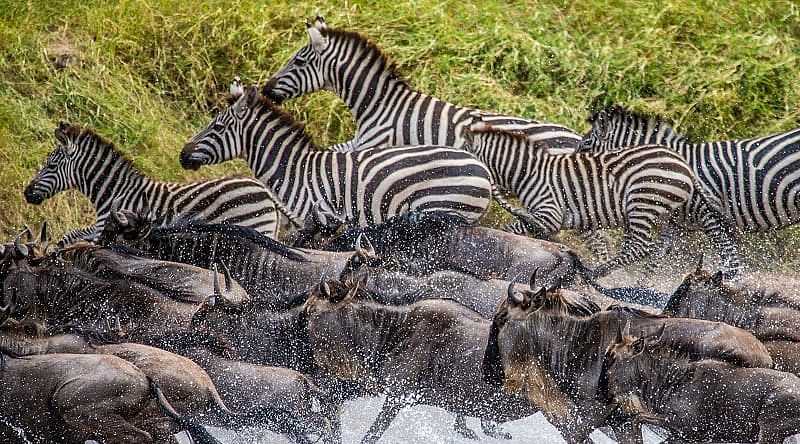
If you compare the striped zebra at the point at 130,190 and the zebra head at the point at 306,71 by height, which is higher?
the zebra head at the point at 306,71

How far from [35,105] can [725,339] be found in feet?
20.7

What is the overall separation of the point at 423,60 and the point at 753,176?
321 cm

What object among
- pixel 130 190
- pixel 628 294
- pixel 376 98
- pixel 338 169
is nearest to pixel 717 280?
pixel 628 294

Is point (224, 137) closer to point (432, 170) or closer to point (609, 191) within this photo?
point (432, 170)

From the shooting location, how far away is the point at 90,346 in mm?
5031

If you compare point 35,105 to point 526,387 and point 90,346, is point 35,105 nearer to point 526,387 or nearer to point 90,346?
point 90,346

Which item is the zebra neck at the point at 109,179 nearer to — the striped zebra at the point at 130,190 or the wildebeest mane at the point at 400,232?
the striped zebra at the point at 130,190

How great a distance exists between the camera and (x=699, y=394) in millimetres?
4855

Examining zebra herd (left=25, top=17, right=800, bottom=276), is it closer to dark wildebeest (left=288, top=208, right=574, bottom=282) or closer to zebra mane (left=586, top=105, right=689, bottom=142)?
zebra mane (left=586, top=105, right=689, bottom=142)

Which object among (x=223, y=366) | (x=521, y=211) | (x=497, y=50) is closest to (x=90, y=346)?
(x=223, y=366)

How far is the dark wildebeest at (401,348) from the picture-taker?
5.25m

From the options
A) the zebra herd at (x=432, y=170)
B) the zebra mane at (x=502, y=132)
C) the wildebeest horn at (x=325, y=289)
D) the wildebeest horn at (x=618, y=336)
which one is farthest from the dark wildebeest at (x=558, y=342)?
the zebra mane at (x=502, y=132)

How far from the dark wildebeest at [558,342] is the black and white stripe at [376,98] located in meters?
3.13

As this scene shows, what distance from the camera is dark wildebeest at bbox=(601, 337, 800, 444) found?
4.69 meters
